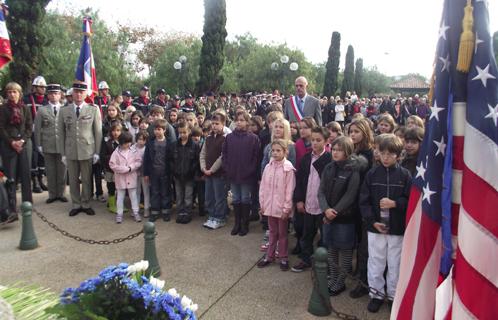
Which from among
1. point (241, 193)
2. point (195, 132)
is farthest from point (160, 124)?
point (241, 193)

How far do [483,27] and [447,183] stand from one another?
827 mm

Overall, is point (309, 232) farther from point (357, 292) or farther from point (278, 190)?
point (357, 292)

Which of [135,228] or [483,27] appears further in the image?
[135,228]

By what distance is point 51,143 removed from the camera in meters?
7.38

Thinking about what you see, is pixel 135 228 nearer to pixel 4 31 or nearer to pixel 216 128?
pixel 216 128

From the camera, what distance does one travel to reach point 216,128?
6.46m

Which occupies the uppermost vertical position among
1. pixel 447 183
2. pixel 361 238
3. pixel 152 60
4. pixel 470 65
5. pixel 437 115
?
pixel 152 60

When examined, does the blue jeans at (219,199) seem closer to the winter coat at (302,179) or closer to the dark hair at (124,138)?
the dark hair at (124,138)

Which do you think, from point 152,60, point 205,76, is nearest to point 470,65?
point 205,76

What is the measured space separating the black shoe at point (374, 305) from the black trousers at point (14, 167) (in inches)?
231

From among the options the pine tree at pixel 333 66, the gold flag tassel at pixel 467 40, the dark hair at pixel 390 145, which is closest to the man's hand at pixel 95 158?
the dark hair at pixel 390 145

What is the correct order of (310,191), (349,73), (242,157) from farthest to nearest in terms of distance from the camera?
(349,73) → (242,157) → (310,191)

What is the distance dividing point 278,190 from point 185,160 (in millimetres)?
2335

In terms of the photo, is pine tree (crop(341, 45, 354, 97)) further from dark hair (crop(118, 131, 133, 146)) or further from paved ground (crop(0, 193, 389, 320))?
paved ground (crop(0, 193, 389, 320))
